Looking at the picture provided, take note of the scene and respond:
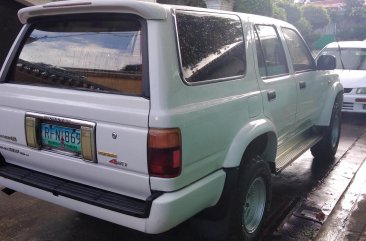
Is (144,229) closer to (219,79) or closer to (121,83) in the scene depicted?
(121,83)

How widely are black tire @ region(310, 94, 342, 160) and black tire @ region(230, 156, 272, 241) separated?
2.06 metres

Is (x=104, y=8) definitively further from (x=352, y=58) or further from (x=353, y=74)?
(x=352, y=58)

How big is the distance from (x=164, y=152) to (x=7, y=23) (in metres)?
6.29

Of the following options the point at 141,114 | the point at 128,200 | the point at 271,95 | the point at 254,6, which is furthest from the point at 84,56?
the point at 254,6

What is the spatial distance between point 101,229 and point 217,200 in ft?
4.40

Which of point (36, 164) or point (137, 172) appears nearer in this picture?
point (137, 172)

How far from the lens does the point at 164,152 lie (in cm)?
234

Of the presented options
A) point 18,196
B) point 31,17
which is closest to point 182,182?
point 31,17

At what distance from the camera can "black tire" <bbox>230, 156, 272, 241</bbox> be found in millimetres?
2998

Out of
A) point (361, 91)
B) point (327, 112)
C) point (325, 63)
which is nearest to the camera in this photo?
point (325, 63)

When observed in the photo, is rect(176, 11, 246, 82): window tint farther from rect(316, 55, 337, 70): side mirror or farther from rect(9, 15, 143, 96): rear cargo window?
rect(316, 55, 337, 70): side mirror

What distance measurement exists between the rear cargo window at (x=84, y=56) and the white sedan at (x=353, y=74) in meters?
5.47

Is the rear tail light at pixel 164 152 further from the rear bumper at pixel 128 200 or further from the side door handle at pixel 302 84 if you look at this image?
the side door handle at pixel 302 84

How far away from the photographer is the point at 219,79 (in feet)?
9.33
